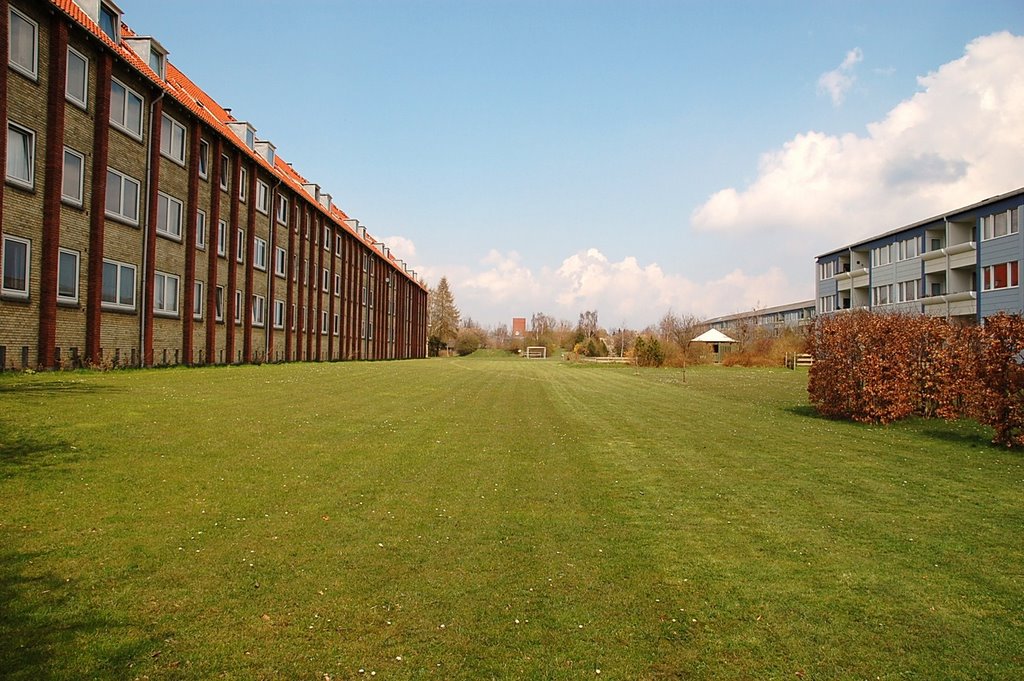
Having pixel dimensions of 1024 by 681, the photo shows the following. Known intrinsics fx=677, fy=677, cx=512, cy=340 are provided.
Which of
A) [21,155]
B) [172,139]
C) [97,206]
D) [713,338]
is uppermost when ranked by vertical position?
[172,139]

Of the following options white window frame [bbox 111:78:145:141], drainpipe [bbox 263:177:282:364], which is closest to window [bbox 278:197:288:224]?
drainpipe [bbox 263:177:282:364]

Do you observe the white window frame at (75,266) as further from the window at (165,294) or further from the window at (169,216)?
the window at (169,216)

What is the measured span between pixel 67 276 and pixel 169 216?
6143 mm

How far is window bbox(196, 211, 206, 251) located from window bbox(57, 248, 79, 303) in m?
7.53

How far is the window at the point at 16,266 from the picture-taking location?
17406mm

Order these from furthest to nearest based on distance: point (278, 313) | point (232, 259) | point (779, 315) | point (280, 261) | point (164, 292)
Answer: point (779, 315)
point (280, 261)
point (278, 313)
point (232, 259)
point (164, 292)

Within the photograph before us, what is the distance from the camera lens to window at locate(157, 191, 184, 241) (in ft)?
79.7

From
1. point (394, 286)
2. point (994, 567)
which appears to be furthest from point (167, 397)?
point (394, 286)

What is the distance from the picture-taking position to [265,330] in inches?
1359

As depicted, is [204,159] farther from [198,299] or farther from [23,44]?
[23,44]

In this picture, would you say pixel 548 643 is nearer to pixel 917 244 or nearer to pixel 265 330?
pixel 265 330

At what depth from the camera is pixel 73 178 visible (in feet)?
64.6

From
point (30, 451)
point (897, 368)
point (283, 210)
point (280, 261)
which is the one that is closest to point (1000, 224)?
point (897, 368)

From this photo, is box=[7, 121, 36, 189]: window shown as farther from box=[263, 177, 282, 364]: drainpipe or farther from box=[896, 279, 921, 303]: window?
box=[896, 279, 921, 303]: window
